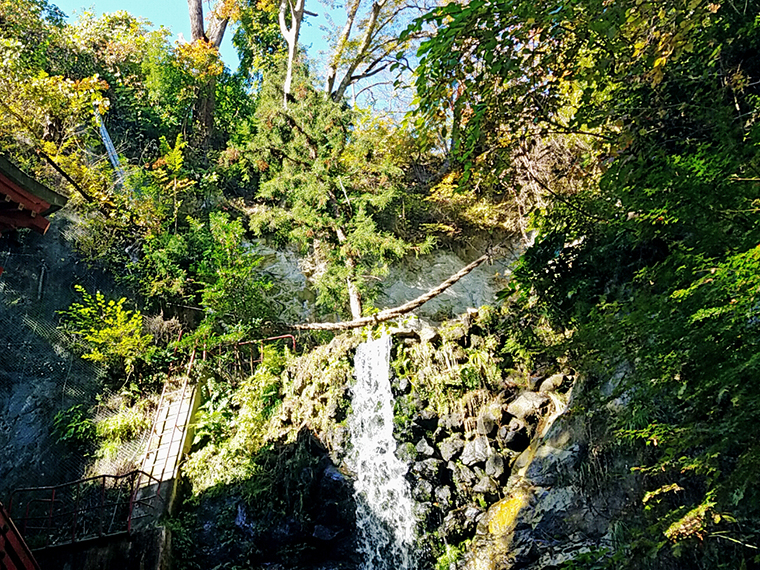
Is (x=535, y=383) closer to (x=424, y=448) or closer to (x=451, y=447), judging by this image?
(x=451, y=447)

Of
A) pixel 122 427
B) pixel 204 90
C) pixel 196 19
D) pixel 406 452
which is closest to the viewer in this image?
pixel 406 452

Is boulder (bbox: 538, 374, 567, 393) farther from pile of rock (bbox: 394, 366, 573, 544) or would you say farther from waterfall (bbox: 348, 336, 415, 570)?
waterfall (bbox: 348, 336, 415, 570)

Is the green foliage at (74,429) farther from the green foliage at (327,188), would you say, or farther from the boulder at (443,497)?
the boulder at (443,497)

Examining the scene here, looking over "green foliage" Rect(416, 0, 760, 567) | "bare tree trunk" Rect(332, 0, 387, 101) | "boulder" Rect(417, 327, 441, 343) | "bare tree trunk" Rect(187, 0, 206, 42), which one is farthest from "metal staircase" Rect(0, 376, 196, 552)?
"bare tree trunk" Rect(187, 0, 206, 42)

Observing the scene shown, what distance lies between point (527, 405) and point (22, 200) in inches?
271

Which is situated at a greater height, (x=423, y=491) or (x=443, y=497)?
(x=423, y=491)

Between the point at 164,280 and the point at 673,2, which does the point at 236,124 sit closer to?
the point at 164,280

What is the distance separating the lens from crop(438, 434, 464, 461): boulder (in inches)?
266

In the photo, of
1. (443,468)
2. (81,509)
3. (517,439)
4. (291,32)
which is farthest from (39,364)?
(291,32)

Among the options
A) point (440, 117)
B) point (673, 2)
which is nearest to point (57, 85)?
point (440, 117)

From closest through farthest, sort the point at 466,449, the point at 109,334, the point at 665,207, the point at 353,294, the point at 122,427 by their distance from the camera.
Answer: the point at 665,207
the point at 466,449
the point at 122,427
the point at 109,334
the point at 353,294

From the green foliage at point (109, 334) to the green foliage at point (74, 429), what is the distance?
1036 millimetres

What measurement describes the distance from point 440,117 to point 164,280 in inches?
332

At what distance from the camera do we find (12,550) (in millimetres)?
3969
